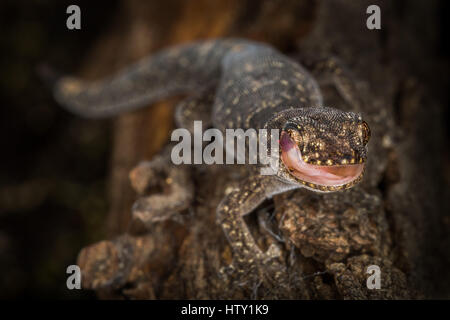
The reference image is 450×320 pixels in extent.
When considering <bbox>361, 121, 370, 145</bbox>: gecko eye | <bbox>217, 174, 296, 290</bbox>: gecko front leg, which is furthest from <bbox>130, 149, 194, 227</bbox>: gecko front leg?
<bbox>361, 121, 370, 145</bbox>: gecko eye

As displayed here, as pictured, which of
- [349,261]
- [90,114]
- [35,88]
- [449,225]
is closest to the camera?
[349,261]

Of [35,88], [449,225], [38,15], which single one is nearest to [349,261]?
[449,225]

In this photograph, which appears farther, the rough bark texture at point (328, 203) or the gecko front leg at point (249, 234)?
the gecko front leg at point (249, 234)

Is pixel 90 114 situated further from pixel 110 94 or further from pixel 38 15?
pixel 38 15

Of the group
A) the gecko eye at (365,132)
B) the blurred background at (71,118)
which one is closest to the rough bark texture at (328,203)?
the blurred background at (71,118)

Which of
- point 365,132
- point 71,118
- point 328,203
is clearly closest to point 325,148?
point 365,132

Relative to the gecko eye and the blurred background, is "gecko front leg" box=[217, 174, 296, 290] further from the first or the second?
the blurred background

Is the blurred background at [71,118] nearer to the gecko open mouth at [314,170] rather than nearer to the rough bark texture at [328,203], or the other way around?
the rough bark texture at [328,203]
